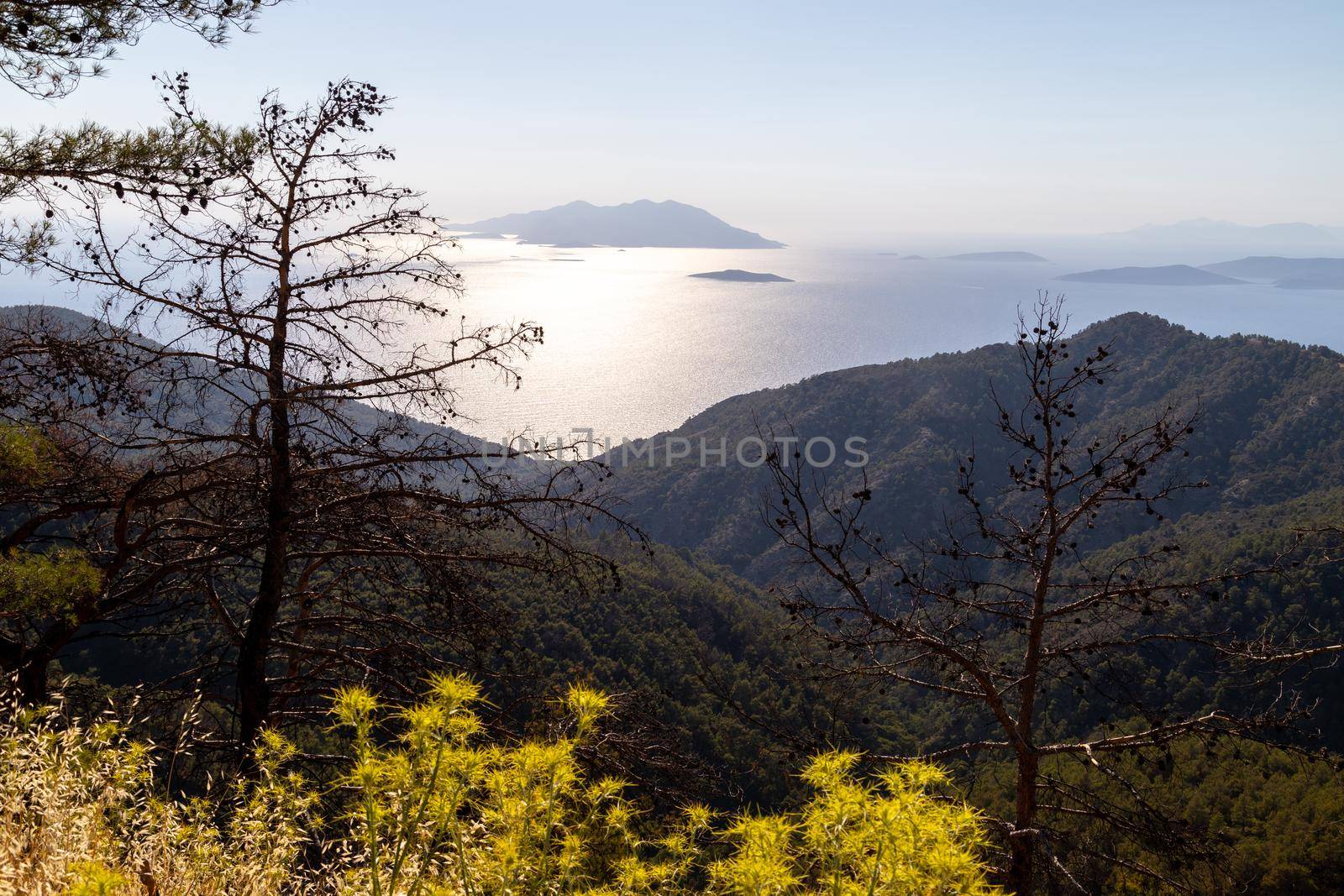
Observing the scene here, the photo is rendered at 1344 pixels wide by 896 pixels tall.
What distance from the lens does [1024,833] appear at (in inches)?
112

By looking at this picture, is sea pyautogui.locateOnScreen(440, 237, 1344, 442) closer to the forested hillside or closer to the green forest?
the forested hillside

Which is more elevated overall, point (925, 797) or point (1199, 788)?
point (925, 797)

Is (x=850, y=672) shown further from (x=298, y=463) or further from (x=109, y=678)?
(x=109, y=678)

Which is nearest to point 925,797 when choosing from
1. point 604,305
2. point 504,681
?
point 504,681

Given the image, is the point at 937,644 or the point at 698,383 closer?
the point at 937,644

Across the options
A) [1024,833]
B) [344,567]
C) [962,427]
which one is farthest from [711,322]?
[1024,833]

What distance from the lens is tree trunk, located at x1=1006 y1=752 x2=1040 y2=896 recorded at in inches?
118

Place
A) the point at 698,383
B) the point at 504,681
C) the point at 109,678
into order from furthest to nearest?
the point at 698,383
the point at 109,678
the point at 504,681

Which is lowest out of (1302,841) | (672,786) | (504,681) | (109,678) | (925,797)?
(1302,841)

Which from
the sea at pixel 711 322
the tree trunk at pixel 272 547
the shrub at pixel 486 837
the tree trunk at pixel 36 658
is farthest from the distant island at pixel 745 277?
the shrub at pixel 486 837

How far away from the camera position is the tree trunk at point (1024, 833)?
9.87ft

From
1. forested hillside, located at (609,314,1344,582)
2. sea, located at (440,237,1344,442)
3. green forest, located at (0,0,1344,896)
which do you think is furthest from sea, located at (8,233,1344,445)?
green forest, located at (0,0,1344,896)

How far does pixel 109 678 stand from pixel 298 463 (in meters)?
15.4

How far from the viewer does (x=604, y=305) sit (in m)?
132
